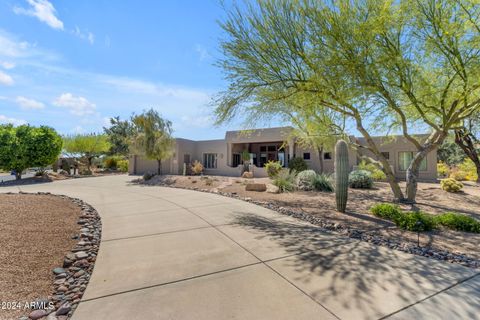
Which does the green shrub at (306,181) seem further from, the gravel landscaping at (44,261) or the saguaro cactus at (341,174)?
the gravel landscaping at (44,261)

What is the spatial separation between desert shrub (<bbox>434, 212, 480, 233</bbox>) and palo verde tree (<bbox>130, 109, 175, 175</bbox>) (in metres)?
17.5

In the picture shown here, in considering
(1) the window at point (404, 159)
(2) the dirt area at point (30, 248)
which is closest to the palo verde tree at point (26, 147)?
(2) the dirt area at point (30, 248)

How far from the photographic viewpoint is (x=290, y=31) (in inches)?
A: 272

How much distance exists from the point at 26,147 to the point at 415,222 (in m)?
23.9

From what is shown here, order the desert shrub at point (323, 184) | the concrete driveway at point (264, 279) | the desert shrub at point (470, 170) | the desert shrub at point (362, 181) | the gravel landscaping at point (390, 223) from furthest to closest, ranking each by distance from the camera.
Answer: the desert shrub at point (470, 170), the desert shrub at point (362, 181), the desert shrub at point (323, 184), the gravel landscaping at point (390, 223), the concrete driveway at point (264, 279)

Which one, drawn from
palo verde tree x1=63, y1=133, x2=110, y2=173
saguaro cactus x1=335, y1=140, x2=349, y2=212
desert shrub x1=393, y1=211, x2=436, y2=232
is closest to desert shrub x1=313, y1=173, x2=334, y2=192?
saguaro cactus x1=335, y1=140, x2=349, y2=212

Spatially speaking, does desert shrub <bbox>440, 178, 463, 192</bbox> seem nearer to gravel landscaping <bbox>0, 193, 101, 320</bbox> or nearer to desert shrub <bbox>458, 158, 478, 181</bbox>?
desert shrub <bbox>458, 158, 478, 181</bbox>

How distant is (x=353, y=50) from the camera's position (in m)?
6.59

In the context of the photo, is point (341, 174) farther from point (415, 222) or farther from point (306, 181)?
point (306, 181)

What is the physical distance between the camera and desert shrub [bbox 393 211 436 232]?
19.5ft

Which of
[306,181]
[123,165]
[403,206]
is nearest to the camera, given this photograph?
[403,206]

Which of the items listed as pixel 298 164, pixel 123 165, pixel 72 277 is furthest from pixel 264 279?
pixel 123 165

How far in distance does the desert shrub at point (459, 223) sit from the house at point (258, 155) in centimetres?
1257

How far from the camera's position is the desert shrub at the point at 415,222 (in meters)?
5.93
